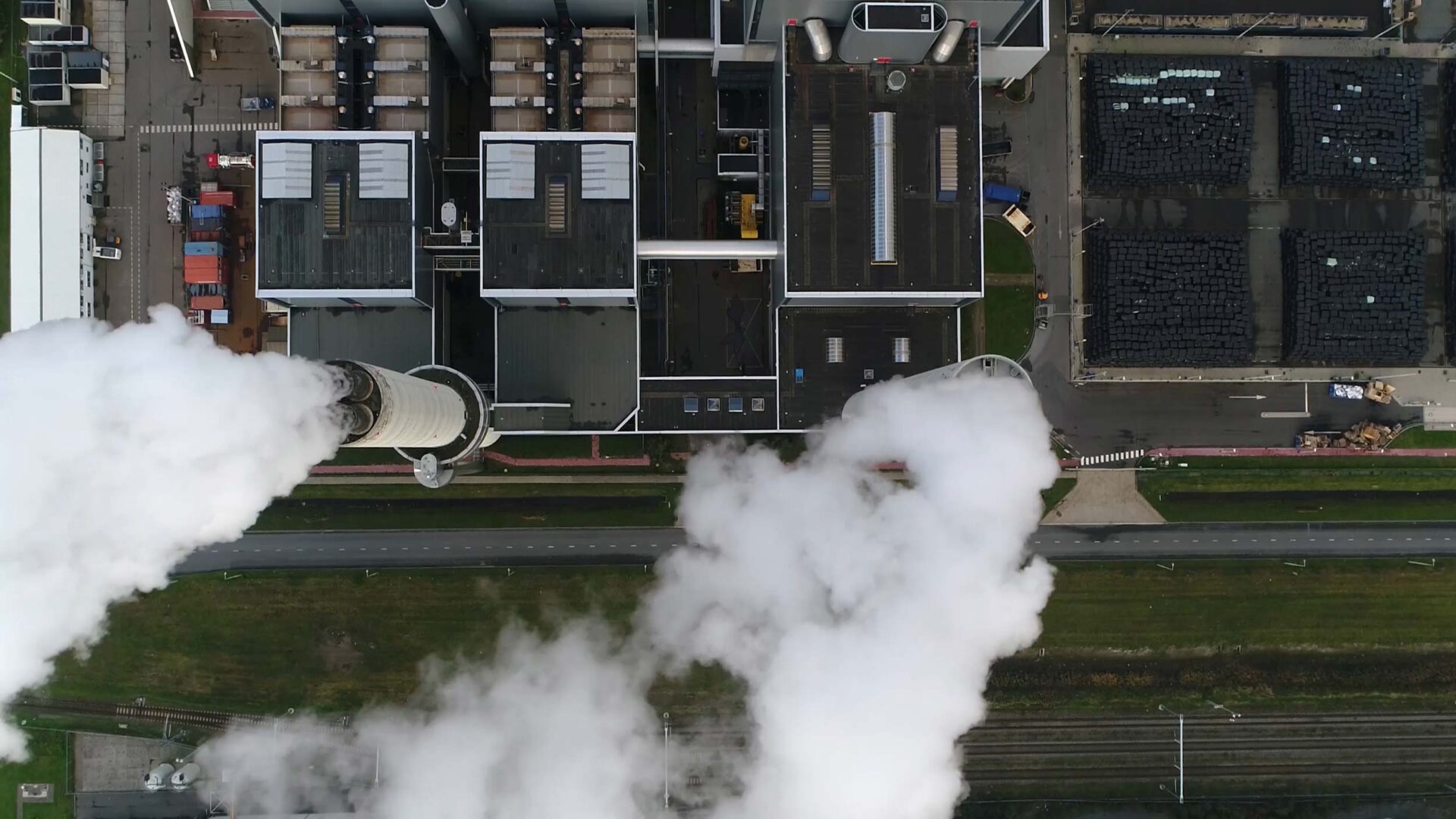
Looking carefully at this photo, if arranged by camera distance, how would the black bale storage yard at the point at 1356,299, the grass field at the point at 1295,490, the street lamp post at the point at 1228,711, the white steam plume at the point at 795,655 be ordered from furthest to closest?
the grass field at the point at 1295,490, the street lamp post at the point at 1228,711, the black bale storage yard at the point at 1356,299, the white steam plume at the point at 795,655

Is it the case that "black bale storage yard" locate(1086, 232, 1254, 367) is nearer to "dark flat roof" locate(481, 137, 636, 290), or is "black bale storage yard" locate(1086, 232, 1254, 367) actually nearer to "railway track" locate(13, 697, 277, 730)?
"dark flat roof" locate(481, 137, 636, 290)

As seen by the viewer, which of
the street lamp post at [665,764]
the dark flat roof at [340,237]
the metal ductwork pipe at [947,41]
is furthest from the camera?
the street lamp post at [665,764]

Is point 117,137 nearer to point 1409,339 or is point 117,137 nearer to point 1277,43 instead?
point 1277,43

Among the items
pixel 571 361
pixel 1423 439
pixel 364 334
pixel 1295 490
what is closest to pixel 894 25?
pixel 571 361

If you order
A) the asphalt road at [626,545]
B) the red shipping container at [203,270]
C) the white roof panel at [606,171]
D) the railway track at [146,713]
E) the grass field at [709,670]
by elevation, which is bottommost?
the railway track at [146,713]

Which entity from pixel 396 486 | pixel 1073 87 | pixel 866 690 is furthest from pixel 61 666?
pixel 1073 87

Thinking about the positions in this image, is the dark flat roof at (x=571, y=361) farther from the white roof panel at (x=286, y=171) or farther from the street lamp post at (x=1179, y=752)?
the street lamp post at (x=1179, y=752)

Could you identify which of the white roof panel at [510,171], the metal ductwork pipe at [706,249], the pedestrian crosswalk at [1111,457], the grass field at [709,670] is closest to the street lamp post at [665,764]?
the grass field at [709,670]

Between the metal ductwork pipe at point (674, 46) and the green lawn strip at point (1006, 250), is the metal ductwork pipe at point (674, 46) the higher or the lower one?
the higher one

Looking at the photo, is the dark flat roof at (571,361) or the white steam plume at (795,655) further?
the dark flat roof at (571,361)
